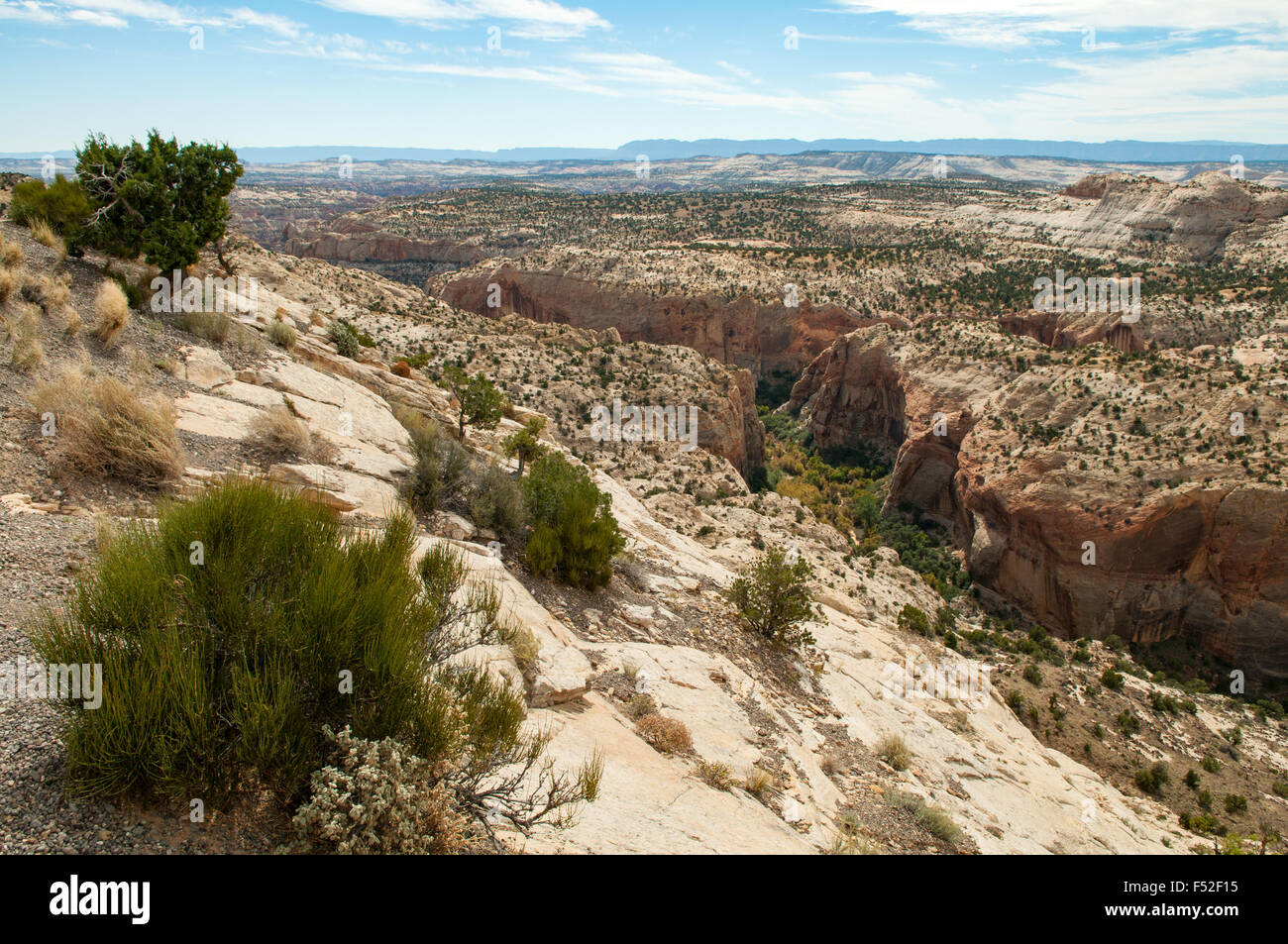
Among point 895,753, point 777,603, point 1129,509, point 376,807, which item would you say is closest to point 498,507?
point 777,603

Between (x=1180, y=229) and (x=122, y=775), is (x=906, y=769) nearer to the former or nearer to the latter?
(x=122, y=775)

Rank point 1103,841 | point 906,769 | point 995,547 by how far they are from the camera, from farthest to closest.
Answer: point 995,547 → point 1103,841 → point 906,769

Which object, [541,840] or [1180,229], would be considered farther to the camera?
[1180,229]

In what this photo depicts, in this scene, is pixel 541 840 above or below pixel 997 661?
above

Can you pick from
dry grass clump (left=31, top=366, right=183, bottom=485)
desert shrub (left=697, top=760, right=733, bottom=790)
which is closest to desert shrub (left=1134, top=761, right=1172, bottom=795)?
desert shrub (left=697, top=760, right=733, bottom=790)

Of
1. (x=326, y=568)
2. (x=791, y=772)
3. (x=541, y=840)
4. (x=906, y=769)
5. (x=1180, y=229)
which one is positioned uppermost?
(x=1180, y=229)

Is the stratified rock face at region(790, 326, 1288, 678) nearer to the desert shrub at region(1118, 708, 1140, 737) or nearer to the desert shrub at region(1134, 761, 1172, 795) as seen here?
the desert shrub at region(1118, 708, 1140, 737)

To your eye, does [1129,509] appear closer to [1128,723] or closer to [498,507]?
[1128,723]

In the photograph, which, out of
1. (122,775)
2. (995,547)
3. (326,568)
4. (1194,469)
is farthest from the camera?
(995,547)

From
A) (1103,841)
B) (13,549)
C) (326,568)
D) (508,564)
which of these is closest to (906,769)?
(1103,841)
